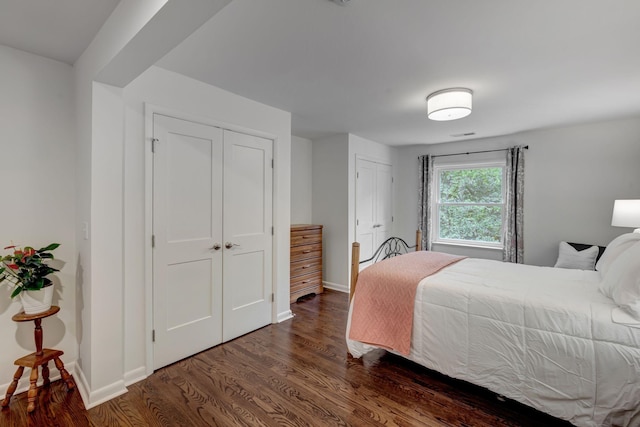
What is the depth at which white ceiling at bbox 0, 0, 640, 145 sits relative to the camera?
1593mm

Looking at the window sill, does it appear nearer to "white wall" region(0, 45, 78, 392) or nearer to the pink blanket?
the pink blanket

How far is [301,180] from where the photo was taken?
4625mm

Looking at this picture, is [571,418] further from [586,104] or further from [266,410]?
[586,104]

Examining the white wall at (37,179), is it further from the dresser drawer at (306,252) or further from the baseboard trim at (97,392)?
the dresser drawer at (306,252)

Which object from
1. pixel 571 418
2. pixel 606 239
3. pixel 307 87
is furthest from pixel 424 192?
pixel 571 418

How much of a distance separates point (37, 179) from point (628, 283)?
12.6 ft

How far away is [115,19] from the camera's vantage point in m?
1.64

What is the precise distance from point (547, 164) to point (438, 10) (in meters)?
3.55

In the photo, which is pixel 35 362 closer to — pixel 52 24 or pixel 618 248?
pixel 52 24

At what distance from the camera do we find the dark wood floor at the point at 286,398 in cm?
182

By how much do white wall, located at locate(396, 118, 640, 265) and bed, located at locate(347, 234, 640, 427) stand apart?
6.24 ft

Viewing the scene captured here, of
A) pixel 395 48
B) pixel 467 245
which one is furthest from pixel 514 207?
pixel 395 48

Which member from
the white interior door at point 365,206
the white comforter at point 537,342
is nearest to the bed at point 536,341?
the white comforter at point 537,342

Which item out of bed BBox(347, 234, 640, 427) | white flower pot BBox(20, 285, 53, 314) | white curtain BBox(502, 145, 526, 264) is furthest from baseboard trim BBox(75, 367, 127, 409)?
white curtain BBox(502, 145, 526, 264)
